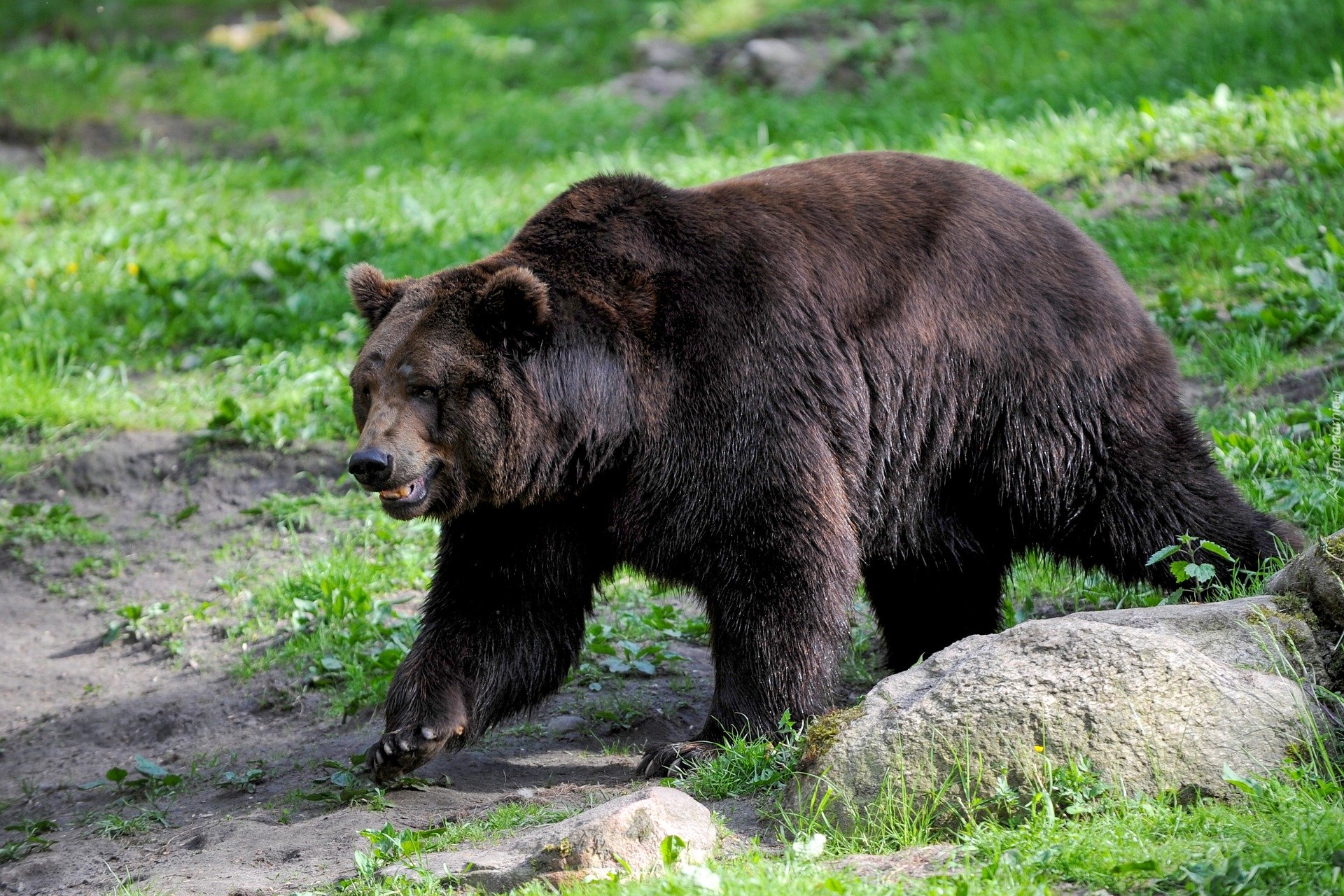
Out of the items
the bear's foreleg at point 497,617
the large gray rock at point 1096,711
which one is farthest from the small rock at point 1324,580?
the bear's foreleg at point 497,617

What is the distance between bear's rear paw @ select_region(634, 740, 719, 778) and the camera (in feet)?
15.6

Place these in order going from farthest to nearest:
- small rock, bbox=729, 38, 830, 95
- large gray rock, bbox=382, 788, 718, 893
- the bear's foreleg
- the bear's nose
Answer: small rock, bbox=729, 38, 830, 95 < the bear's foreleg < the bear's nose < large gray rock, bbox=382, 788, 718, 893

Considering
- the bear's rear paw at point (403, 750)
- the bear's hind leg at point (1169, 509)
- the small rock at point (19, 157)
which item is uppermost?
the small rock at point (19, 157)

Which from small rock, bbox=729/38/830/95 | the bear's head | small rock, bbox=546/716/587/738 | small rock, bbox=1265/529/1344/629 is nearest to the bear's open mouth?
the bear's head

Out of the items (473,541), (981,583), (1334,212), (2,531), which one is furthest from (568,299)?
(1334,212)

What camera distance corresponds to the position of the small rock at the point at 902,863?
11.5 ft

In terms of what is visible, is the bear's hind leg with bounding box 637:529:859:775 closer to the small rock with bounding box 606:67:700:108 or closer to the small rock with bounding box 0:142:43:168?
the small rock with bounding box 606:67:700:108

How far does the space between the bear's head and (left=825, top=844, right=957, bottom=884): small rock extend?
1.83 metres

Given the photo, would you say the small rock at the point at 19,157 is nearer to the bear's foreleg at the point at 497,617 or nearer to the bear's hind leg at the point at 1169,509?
the bear's foreleg at the point at 497,617

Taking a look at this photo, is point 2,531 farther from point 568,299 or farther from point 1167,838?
point 1167,838

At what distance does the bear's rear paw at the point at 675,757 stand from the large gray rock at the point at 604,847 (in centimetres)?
71

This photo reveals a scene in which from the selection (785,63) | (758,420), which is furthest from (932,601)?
(785,63)

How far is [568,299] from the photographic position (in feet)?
16.5

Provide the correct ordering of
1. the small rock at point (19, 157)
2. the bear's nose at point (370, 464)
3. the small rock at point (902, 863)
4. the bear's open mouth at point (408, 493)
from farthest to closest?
the small rock at point (19, 157) → the bear's open mouth at point (408, 493) → the bear's nose at point (370, 464) → the small rock at point (902, 863)
